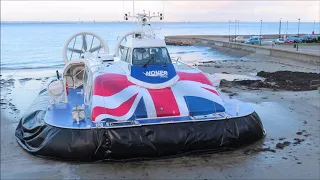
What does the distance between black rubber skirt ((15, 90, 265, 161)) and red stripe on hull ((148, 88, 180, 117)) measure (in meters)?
0.31

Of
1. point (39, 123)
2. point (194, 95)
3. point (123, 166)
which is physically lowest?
point (123, 166)

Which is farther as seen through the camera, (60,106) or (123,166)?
(60,106)

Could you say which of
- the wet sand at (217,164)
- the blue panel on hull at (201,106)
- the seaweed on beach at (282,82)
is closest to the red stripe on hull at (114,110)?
the wet sand at (217,164)

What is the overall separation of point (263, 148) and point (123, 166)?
190cm

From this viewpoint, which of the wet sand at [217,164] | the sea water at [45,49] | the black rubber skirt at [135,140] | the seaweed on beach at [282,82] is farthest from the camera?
the sea water at [45,49]

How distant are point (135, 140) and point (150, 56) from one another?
155 centimetres

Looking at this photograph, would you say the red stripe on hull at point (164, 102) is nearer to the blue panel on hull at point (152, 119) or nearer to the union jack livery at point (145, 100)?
the union jack livery at point (145, 100)

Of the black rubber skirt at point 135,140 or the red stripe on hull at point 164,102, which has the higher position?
the red stripe on hull at point 164,102

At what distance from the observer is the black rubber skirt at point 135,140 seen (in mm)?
4238

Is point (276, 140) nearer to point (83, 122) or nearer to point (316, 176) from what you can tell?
point (316, 176)

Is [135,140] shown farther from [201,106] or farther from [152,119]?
[201,106]

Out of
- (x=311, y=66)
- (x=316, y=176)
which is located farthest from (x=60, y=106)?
(x=311, y=66)

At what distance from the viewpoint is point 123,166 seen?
4219 mm

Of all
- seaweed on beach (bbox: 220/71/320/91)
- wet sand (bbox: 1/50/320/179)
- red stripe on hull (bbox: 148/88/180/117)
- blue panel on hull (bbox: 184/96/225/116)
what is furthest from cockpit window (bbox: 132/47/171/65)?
seaweed on beach (bbox: 220/71/320/91)
